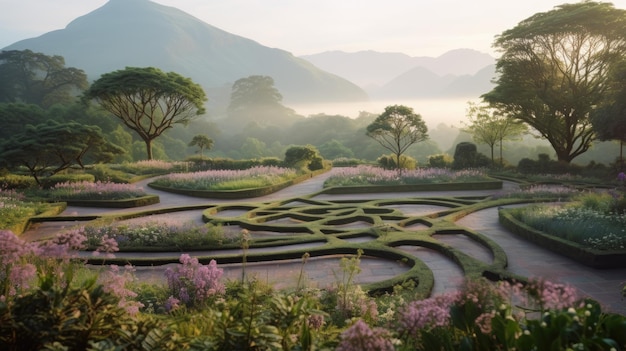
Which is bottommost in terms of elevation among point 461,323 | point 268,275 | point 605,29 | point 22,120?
point 268,275

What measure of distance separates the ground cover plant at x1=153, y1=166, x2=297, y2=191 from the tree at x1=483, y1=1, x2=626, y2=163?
621 inches

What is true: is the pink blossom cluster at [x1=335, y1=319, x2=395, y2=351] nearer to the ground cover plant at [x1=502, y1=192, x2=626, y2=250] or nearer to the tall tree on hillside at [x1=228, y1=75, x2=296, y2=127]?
the ground cover plant at [x1=502, y1=192, x2=626, y2=250]

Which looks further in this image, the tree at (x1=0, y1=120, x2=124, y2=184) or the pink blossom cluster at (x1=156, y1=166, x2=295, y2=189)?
the pink blossom cluster at (x1=156, y1=166, x2=295, y2=189)

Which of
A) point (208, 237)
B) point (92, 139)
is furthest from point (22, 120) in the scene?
Answer: point (208, 237)

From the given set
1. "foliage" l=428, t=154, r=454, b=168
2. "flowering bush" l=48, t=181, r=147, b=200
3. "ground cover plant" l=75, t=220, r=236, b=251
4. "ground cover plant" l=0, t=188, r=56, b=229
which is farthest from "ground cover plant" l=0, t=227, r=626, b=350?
"foliage" l=428, t=154, r=454, b=168

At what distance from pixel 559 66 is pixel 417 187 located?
14.6 metres

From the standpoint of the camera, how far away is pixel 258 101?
4446 inches

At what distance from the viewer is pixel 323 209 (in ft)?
43.9

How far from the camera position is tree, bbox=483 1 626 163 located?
930 inches

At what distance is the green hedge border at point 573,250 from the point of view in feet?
24.7

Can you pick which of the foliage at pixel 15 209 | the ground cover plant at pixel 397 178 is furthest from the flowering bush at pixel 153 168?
the foliage at pixel 15 209

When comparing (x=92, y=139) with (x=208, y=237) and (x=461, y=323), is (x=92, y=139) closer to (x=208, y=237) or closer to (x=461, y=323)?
(x=208, y=237)

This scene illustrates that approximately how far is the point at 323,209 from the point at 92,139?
12.4 meters

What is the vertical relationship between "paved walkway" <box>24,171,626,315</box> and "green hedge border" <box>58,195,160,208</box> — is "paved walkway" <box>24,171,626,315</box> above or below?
below
